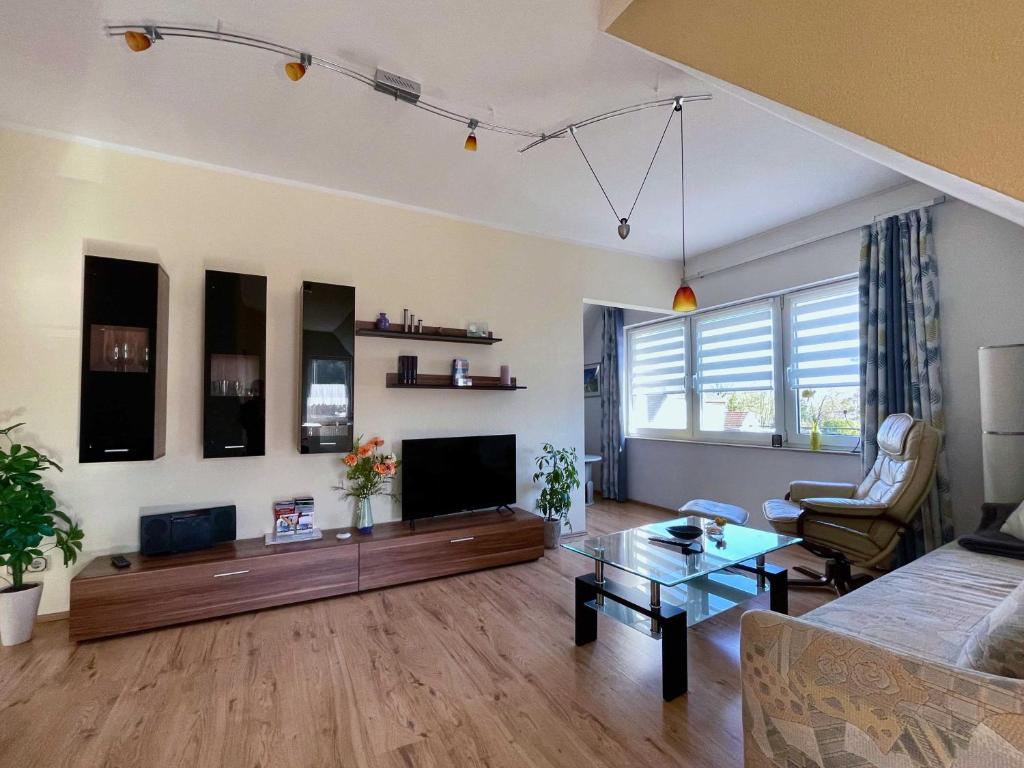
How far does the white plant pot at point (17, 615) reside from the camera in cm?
227

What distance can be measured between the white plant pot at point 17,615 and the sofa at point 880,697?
337 centimetres

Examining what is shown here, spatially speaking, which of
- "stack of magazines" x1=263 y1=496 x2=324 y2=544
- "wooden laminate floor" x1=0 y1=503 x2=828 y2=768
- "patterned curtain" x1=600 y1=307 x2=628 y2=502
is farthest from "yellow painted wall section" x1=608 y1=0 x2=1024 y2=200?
"patterned curtain" x1=600 y1=307 x2=628 y2=502

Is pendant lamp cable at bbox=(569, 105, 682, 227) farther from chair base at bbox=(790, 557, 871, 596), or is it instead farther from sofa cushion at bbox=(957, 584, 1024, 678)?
chair base at bbox=(790, 557, 871, 596)

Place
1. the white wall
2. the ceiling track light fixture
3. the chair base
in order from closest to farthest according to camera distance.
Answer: the ceiling track light fixture < the chair base < the white wall

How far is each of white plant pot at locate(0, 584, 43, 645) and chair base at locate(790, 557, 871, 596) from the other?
14.4 ft

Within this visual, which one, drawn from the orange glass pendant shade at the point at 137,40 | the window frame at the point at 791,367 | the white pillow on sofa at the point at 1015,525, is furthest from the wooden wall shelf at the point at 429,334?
the white pillow on sofa at the point at 1015,525

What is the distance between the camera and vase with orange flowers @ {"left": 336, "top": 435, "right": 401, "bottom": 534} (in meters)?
3.14

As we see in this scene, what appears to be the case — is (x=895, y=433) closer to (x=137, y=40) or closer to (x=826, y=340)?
(x=826, y=340)

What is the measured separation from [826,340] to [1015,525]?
1.86 metres

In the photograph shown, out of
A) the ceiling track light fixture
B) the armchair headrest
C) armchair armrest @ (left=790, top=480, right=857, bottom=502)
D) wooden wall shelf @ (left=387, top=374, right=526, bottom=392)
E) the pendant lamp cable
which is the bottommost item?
armchair armrest @ (left=790, top=480, right=857, bottom=502)

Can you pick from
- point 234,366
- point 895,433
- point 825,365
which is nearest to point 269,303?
point 234,366

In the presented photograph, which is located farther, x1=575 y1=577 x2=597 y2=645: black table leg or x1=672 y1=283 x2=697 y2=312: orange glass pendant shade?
x1=672 y1=283 x2=697 y2=312: orange glass pendant shade

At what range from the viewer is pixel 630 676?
2.01 meters

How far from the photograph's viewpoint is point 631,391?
18.9ft
